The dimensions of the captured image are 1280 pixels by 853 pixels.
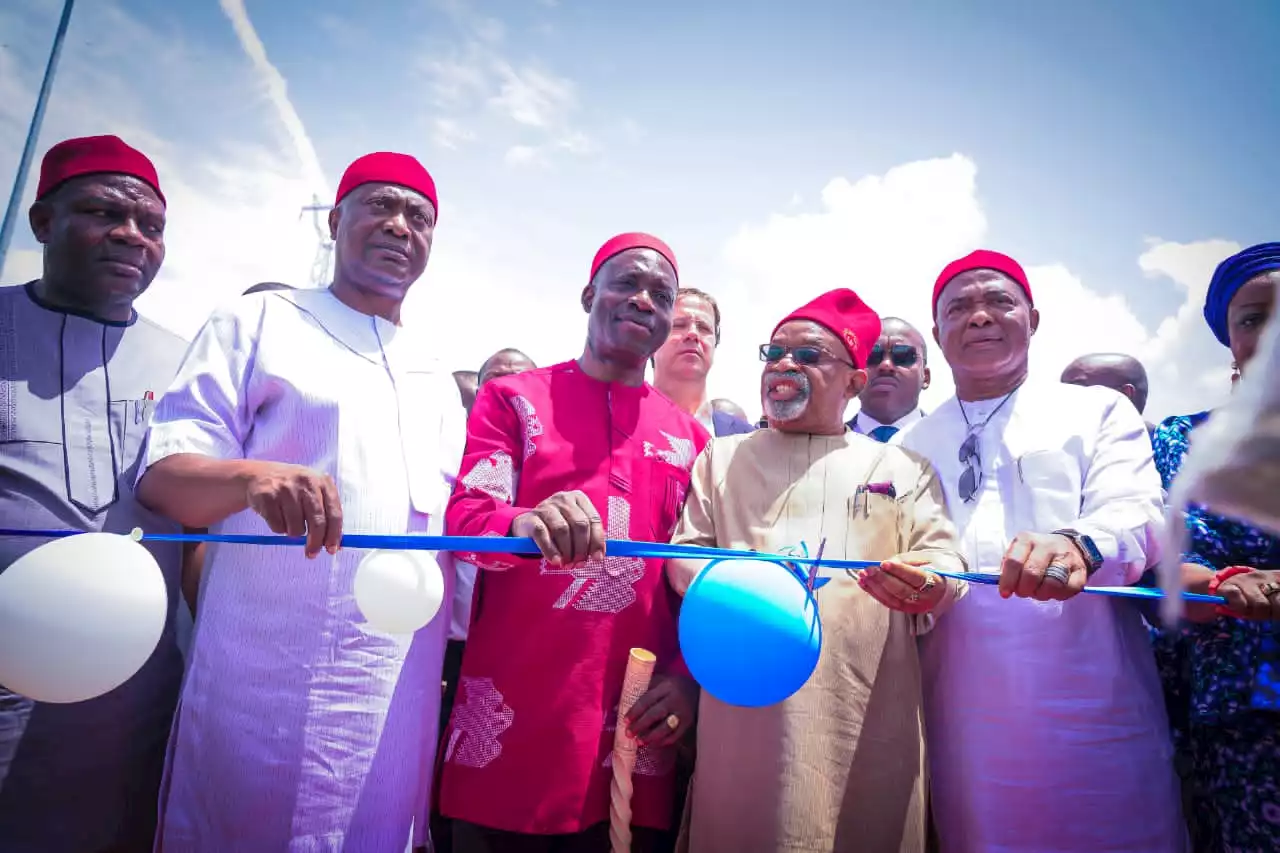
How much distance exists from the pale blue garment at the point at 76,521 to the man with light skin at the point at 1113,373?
21.3ft

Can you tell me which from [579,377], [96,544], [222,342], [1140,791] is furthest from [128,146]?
[1140,791]

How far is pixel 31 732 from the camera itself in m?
2.23

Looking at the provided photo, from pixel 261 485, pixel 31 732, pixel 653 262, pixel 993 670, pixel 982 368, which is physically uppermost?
pixel 653 262

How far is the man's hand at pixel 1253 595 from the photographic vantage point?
2.18 m

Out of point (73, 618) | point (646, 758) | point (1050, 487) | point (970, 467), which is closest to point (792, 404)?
point (970, 467)

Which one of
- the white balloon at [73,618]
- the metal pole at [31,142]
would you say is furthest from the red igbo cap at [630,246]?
the metal pole at [31,142]

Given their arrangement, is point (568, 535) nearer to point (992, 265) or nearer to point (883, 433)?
point (992, 265)

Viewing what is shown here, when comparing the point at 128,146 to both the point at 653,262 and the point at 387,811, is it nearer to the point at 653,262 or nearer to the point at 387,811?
the point at 653,262

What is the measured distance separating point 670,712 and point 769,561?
2.81ft

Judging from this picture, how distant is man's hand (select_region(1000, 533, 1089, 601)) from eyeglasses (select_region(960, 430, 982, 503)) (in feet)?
1.93

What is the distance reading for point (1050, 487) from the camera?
2.63 metres

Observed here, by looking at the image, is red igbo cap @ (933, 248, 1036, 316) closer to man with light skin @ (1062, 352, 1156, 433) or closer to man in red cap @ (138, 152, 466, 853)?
man in red cap @ (138, 152, 466, 853)

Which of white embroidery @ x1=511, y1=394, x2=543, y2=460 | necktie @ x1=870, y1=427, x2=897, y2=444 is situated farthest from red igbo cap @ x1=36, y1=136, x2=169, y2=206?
necktie @ x1=870, y1=427, x2=897, y2=444

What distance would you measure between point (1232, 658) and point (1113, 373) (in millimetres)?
3994
